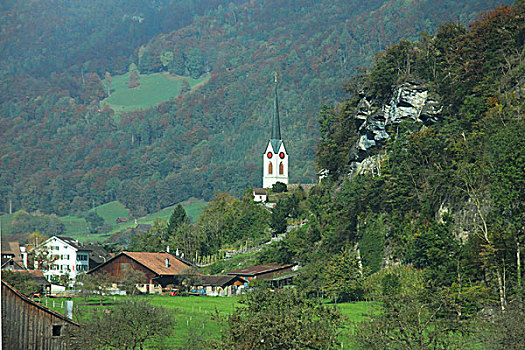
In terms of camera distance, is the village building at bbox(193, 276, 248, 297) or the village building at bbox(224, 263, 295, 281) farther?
the village building at bbox(224, 263, 295, 281)

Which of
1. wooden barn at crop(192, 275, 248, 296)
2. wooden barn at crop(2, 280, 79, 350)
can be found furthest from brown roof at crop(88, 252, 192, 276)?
wooden barn at crop(2, 280, 79, 350)

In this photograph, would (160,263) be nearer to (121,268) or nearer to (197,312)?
(121,268)

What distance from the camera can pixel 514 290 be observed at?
41969mm

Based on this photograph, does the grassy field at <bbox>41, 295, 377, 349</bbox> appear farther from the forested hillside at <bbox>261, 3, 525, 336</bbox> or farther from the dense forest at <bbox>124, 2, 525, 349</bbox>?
the dense forest at <bbox>124, 2, 525, 349</bbox>

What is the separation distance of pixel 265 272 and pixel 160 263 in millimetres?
17144

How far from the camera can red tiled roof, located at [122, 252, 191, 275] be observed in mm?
86250

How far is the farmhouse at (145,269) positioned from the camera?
83.0m

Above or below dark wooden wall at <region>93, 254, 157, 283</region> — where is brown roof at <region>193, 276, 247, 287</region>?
below

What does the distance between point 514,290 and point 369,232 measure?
23.6m

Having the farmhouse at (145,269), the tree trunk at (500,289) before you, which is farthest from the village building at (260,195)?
the tree trunk at (500,289)

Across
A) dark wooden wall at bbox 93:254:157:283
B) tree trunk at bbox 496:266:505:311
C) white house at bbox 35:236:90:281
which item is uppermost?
white house at bbox 35:236:90:281

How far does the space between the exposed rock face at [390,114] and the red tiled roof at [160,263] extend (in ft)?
85.1

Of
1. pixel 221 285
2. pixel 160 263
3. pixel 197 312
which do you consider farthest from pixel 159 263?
pixel 197 312

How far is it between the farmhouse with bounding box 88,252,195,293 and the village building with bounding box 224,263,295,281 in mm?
6240
